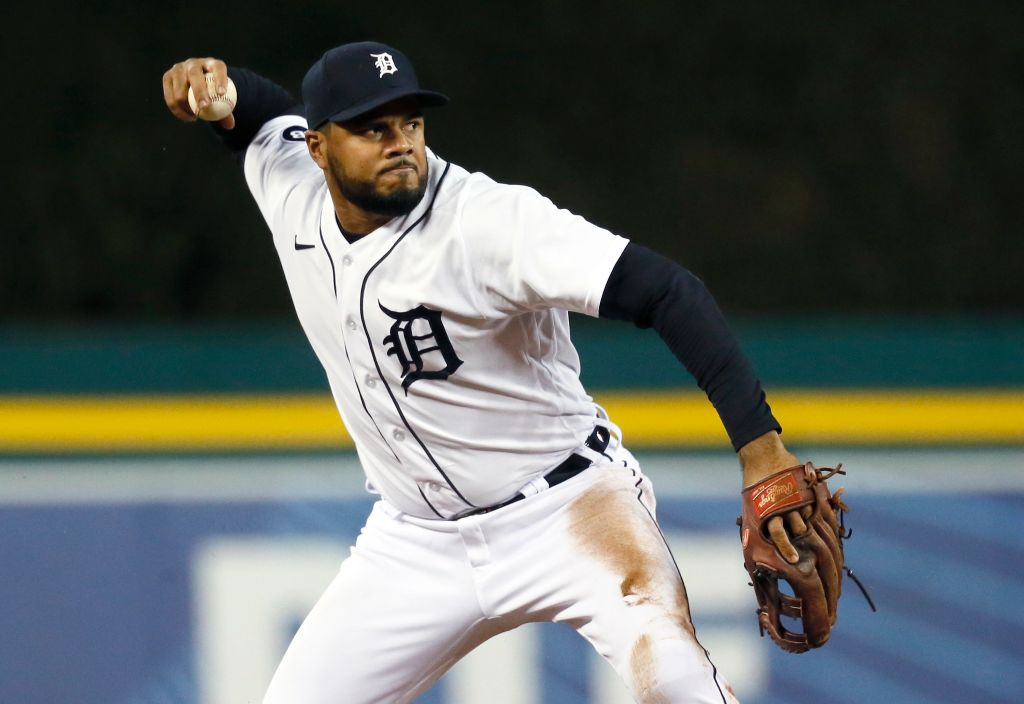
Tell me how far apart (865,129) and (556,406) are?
2.32m

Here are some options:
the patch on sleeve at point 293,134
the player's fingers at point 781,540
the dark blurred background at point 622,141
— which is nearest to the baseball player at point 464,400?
A: the player's fingers at point 781,540

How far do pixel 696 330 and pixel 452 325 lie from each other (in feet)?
1.51

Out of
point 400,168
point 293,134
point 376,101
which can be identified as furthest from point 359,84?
point 293,134

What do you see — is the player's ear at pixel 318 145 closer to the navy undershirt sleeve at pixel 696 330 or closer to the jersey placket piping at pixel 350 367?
the jersey placket piping at pixel 350 367

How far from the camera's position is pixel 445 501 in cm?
262

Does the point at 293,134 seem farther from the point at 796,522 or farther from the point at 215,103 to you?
the point at 796,522

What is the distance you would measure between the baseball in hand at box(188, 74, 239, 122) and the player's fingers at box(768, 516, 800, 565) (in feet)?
4.42

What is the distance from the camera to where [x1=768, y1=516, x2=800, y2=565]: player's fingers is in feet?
7.57

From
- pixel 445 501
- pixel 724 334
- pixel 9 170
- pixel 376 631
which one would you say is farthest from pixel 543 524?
pixel 9 170

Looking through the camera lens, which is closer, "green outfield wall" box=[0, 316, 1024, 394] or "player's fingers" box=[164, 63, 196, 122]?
"player's fingers" box=[164, 63, 196, 122]

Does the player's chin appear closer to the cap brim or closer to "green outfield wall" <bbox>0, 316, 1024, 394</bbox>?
the cap brim

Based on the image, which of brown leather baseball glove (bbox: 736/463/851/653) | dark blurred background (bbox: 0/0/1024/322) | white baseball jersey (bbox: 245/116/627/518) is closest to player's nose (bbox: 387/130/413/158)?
white baseball jersey (bbox: 245/116/627/518)

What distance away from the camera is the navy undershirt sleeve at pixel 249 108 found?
9.55ft

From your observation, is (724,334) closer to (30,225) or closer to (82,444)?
(82,444)
